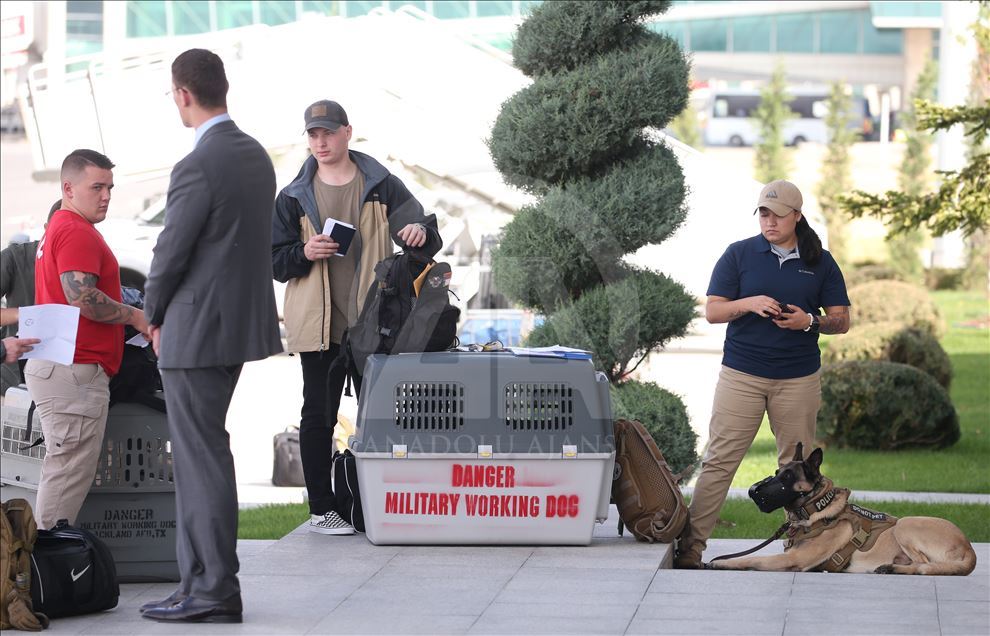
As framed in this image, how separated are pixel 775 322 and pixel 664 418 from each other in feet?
7.52

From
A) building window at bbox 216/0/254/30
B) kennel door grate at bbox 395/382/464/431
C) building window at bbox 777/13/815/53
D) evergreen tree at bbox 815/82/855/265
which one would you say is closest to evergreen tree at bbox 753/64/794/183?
evergreen tree at bbox 815/82/855/265

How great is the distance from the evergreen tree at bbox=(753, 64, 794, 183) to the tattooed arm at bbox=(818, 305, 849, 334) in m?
32.3

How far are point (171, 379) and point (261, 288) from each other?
0.47 meters

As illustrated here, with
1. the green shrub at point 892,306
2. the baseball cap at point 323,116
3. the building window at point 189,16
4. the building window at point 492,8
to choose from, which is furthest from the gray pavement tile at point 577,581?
the building window at point 492,8

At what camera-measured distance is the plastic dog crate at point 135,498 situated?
19.8ft

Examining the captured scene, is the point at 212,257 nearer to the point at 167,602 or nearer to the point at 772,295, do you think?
the point at 167,602

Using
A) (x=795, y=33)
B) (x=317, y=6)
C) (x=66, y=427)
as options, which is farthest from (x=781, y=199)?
(x=795, y=33)

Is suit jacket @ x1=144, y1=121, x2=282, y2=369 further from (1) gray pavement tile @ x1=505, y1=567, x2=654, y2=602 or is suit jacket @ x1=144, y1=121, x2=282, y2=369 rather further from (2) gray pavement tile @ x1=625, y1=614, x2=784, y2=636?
(2) gray pavement tile @ x1=625, y1=614, x2=784, y2=636

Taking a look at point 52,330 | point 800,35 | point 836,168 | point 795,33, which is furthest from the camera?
point 800,35

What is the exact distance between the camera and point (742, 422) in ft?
22.1

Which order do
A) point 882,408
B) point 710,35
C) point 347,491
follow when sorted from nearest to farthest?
1. point 347,491
2. point 882,408
3. point 710,35

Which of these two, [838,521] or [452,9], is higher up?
[452,9]

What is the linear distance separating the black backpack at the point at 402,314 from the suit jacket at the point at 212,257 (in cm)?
160

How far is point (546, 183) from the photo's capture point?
917 cm
